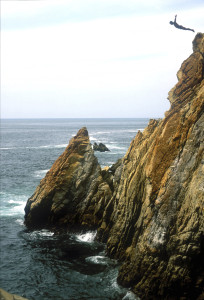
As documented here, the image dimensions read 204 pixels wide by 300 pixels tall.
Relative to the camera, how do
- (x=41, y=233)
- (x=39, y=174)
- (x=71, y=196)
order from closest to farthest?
(x=41, y=233) < (x=71, y=196) < (x=39, y=174)

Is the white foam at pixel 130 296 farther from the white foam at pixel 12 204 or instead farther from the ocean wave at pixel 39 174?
the ocean wave at pixel 39 174

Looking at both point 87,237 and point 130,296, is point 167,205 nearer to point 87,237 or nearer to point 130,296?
point 130,296

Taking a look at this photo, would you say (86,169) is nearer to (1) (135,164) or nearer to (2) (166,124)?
(1) (135,164)

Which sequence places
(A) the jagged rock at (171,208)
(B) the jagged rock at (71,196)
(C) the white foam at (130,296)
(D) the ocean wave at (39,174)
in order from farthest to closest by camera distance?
(D) the ocean wave at (39,174) → (B) the jagged rock at (71,196) → (C) the white foam at (130,296) → (A) the jagged rock at (171,208)

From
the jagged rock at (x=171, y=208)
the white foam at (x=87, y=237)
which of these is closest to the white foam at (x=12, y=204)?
the white foam at (x=87, y=237)

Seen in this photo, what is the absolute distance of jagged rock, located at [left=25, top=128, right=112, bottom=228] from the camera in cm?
3014

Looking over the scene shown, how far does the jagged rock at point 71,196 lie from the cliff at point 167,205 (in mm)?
1769

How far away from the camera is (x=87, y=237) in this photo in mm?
28547

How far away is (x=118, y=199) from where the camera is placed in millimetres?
25781

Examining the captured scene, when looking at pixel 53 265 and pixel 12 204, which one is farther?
pixel 12 204

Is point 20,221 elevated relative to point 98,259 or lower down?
lower down

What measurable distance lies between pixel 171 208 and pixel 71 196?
15.1 meters

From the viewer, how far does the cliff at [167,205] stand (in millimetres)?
17078

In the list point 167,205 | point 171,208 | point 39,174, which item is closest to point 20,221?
point 167,205
